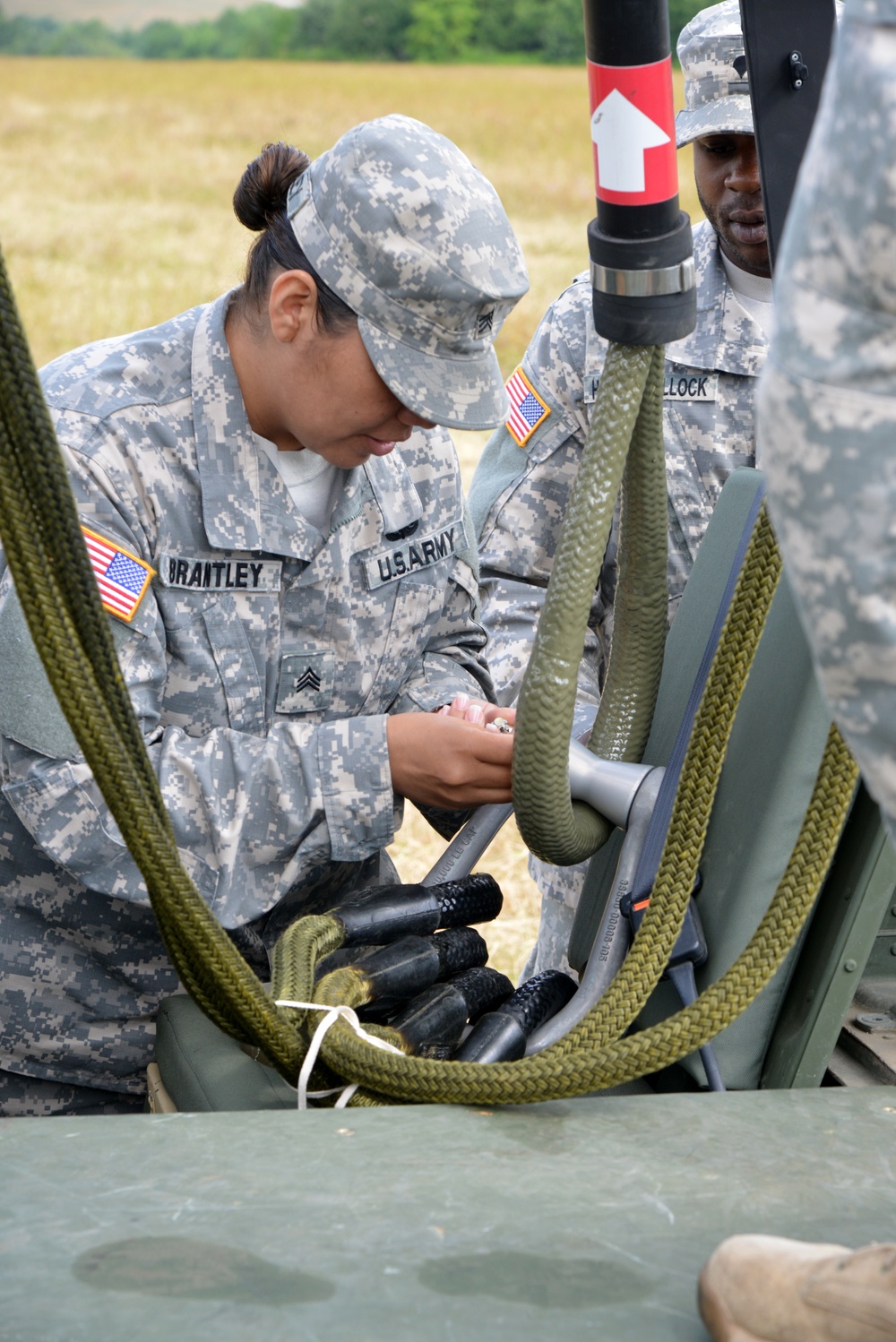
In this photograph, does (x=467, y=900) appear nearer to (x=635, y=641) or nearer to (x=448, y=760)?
(x=448, y=760)

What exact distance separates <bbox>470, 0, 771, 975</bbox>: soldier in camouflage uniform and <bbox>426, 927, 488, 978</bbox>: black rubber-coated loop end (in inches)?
26.9

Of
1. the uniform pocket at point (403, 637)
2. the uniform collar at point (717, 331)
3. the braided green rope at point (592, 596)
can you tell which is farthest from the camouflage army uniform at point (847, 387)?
the uniform collar at point (717, 331)

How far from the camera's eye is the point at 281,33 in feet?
112

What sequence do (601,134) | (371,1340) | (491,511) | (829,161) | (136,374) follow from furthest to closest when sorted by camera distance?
(491,511), (136,374), (601,134), (371,1340), (829,161)

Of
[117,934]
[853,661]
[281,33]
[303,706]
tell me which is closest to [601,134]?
[853,661]

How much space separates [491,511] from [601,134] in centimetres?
119

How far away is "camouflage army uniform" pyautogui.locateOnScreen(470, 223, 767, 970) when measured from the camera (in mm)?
2375

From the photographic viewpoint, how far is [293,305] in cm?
173

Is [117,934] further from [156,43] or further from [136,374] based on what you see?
[156,43]

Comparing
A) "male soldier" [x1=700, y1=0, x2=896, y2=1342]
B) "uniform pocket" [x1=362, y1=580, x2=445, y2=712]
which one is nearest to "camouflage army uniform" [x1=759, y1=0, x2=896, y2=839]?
"male soldier" [x1=700, y1=0, x2=896, y2=1342]

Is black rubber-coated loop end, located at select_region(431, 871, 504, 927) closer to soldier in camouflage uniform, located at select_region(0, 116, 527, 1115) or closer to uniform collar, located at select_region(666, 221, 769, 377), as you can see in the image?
soldier in camouflage uniform, located at select_region(0, 116, 527, 1115)

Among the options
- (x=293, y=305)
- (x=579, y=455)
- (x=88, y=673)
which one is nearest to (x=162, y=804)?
(x=88, y=673)

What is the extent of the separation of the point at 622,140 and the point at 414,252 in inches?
15.6

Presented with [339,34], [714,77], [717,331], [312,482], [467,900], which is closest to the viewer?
[467,900]
